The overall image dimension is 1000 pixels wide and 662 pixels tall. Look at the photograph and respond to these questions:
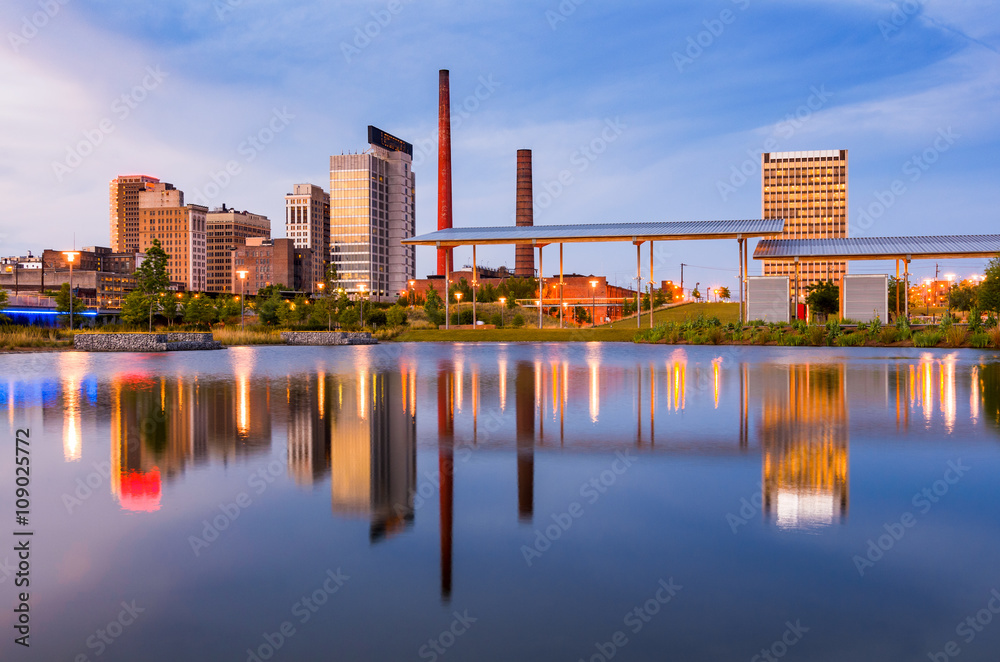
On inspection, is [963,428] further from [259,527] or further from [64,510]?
[64,510]

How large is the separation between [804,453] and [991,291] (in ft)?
156

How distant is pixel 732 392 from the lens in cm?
1520

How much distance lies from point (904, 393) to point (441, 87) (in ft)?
386

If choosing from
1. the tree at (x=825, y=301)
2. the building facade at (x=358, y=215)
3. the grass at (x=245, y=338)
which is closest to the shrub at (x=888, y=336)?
the grass at (x=245, y=338)

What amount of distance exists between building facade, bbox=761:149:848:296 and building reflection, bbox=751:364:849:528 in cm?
19306

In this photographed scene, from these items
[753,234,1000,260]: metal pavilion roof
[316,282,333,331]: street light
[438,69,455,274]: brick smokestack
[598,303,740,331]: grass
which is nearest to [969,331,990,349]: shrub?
[753,234,1000,260]: metal pavilion roof

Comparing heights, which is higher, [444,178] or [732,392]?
[444,178]

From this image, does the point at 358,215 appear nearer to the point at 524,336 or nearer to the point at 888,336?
the point at 524,336

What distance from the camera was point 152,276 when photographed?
40688 millimetres

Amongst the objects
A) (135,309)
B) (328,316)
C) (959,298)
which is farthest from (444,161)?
(135,309)

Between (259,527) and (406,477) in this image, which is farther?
(406,477)

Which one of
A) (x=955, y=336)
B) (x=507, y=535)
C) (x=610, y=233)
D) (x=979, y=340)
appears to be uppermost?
(x=610, y=233)

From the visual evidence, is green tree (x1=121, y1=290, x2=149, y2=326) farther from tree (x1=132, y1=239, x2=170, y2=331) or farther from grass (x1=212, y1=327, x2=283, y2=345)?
grass (x1=212, y1=327, x2=283, y2=345)

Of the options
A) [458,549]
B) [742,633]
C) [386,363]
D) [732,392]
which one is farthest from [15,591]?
[386,363]
